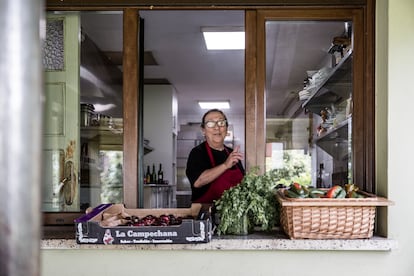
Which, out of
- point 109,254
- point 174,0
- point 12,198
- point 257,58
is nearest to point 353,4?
point 257,58

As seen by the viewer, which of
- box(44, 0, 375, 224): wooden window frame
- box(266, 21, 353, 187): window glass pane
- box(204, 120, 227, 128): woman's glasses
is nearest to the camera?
box(44, 0, 375, 224): wooden window frame

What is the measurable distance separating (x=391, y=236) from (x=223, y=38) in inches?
106

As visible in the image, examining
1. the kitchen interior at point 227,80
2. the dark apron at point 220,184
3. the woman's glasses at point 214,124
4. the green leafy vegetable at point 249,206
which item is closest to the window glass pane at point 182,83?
the kitchen interior at point 227,80

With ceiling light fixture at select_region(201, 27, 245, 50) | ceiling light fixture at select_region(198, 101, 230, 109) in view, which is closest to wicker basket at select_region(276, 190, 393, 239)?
ceiling light fixture at select_region(201, 27, 245, 50)

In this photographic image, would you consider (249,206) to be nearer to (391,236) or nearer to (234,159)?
(391,236)

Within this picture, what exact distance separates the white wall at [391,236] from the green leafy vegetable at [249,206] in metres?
0.13

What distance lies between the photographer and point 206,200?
115 inches

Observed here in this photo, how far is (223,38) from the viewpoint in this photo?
4.46 m

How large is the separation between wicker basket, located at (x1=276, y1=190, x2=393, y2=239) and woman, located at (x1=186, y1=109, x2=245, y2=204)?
2.02 ft

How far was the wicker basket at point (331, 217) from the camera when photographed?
2.06 m

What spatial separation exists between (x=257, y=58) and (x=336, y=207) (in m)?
0.84

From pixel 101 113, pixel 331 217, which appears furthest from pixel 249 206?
pixel 101 113

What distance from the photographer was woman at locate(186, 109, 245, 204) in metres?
2.94

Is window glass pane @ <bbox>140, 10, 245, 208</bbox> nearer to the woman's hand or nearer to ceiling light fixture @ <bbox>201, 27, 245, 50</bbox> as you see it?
ceiling light fixture @ <bbox>201, 27, 245, 50</bbox>
